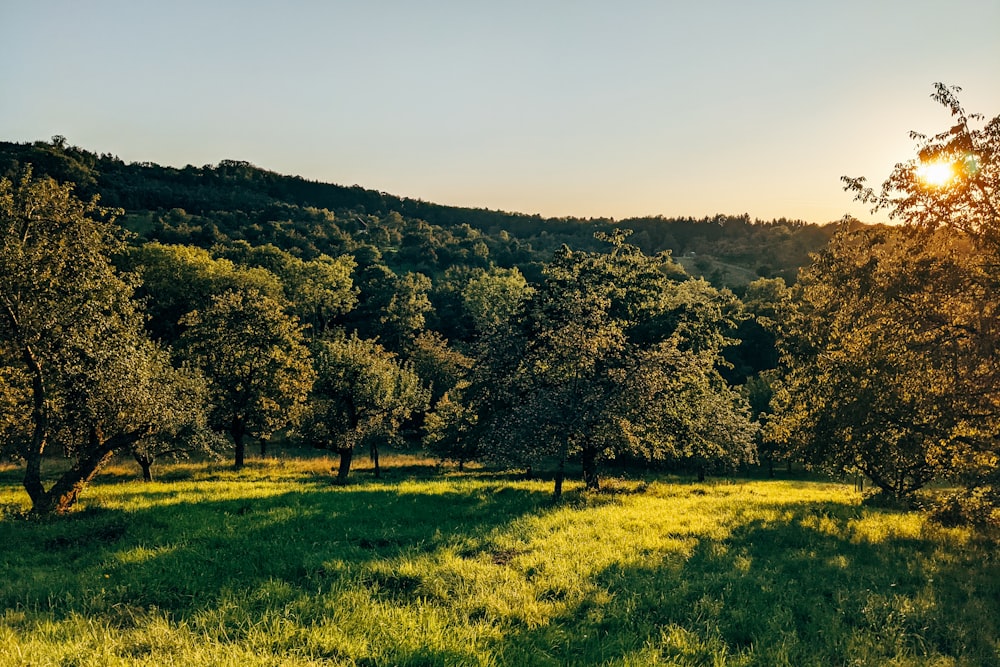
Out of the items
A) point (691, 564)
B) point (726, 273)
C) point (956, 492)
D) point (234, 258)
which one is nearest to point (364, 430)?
point (691, 564)

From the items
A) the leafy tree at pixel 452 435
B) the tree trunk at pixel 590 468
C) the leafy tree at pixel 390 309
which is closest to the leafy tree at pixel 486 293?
the leafy tree at pixel 390 309

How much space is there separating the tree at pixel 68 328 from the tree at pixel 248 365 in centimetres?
1854

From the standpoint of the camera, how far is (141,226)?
381ft

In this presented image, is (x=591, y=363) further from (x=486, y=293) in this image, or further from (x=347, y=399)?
(x=486, y=293)

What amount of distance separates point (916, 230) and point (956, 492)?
8.08 metres

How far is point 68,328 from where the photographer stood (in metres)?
17.5

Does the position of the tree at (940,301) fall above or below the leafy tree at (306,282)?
below

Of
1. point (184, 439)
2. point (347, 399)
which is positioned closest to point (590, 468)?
point (347, 399)

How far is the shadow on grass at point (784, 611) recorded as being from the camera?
8289 mm

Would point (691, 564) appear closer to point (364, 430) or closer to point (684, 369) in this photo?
point (684, 369)

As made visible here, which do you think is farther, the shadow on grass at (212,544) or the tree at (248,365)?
the tree at (248,365)

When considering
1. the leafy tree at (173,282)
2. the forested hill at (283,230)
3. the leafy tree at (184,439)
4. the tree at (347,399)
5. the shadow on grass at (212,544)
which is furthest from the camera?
the forested hill at (283,230)

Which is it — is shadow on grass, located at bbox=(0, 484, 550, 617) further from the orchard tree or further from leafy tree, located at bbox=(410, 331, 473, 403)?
leafy tree, located at bbox=(410, 331, 473, 403)

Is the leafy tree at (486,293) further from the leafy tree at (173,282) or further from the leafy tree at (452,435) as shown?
the leafy tree at (452,435)
